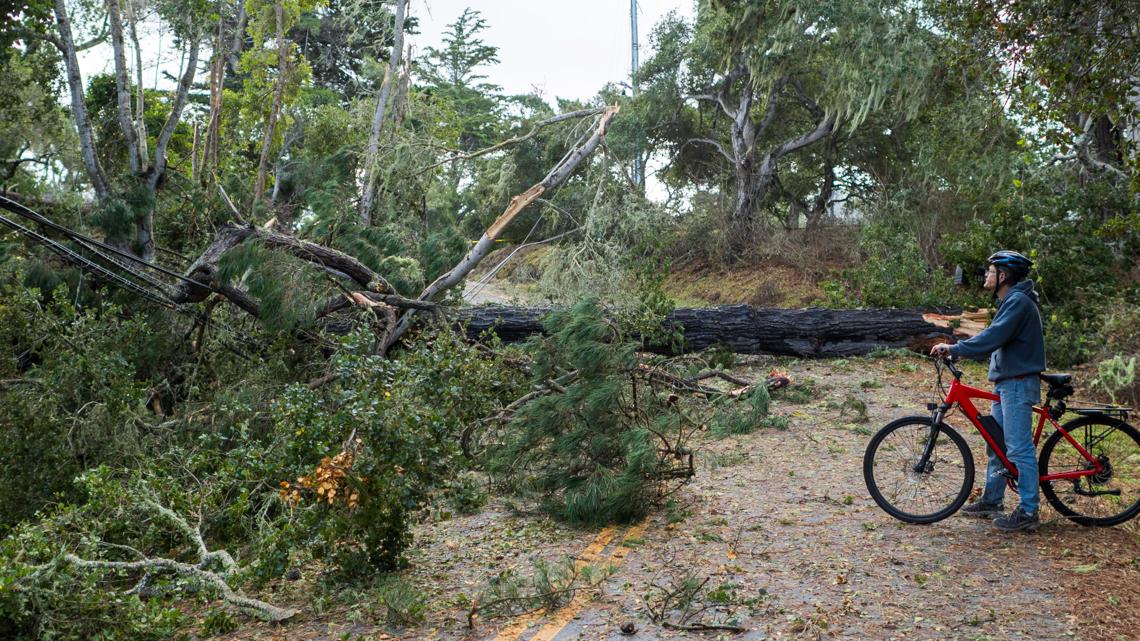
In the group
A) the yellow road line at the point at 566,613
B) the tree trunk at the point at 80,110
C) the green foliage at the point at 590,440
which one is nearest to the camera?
the yellow road line at the point at 566,613

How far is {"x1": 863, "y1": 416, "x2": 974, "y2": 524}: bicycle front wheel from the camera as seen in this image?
6004 millimetres

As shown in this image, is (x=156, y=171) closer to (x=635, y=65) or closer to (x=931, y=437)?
(x=931, y=437)

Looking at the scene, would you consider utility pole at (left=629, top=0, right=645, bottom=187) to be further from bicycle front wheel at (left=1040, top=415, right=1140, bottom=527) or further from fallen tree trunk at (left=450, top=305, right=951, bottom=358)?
bicycle front wheel at (left=1040, top=415, right=1140, bottom=527)

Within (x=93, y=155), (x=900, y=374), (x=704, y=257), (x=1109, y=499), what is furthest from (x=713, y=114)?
(x=1109, y=499)

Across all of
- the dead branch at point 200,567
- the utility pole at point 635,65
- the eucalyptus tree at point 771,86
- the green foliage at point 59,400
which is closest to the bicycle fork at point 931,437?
the dead branch at point 200,567

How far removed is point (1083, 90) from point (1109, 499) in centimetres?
301

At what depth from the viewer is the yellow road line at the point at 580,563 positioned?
4.59 m

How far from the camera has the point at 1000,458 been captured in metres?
5.92

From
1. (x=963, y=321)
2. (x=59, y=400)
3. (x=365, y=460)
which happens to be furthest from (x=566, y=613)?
(x=963, y=321)

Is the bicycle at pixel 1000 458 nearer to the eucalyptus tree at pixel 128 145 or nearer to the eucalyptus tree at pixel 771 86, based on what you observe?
the eucalyptus tree at pixel 128 145

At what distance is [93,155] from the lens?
35.6 feet

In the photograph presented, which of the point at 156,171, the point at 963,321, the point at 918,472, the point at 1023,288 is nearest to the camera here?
the point at 1023,288

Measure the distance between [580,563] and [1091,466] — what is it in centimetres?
325

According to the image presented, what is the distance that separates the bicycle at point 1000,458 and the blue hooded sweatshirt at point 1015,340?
0.63 feet
